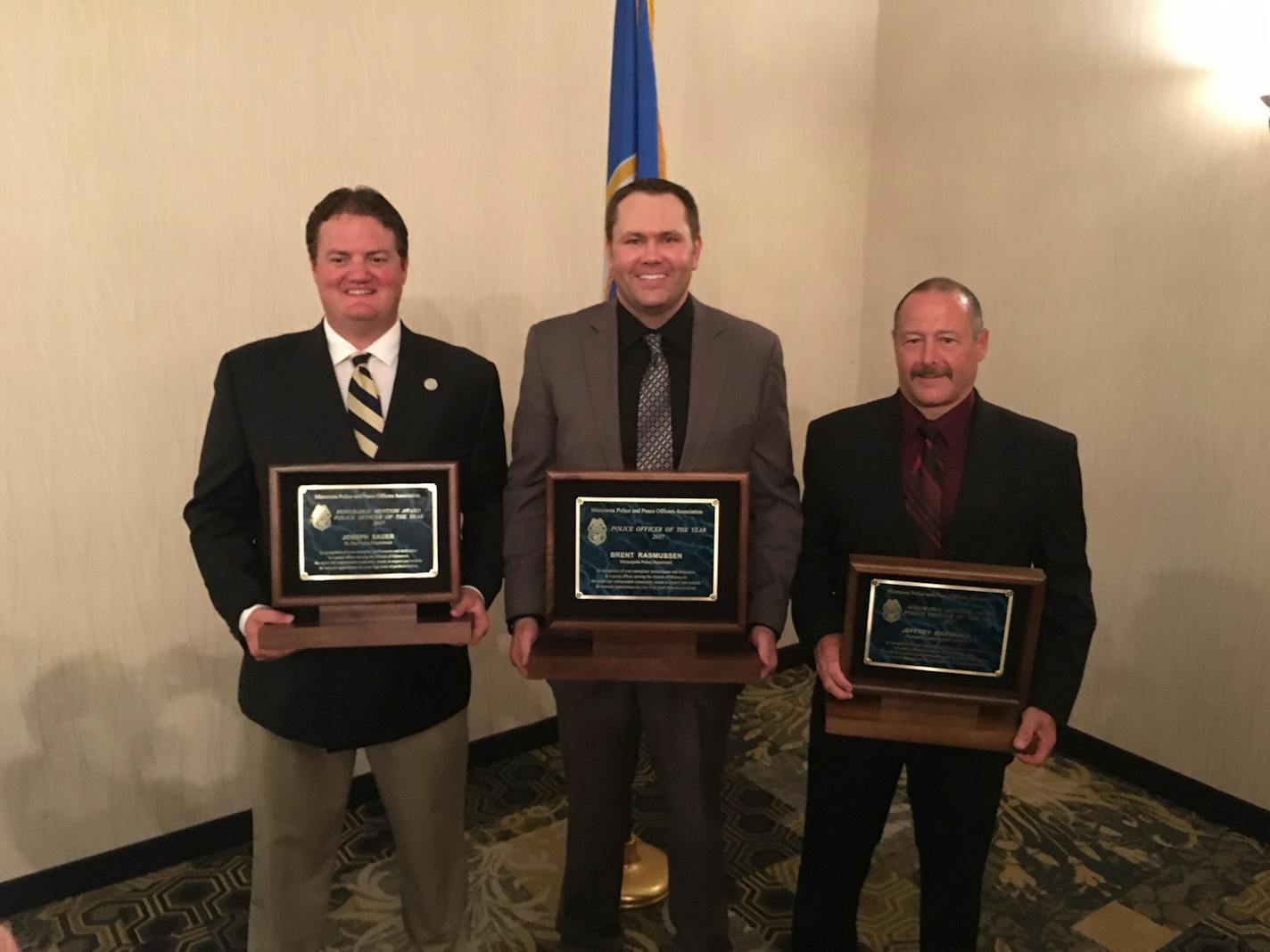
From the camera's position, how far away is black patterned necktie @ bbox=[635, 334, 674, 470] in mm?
2094

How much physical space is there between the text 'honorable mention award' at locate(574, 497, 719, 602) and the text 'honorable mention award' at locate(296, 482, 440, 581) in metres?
0.31

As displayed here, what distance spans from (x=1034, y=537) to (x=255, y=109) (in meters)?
2.44

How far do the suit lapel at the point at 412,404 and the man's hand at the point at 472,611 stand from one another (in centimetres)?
33

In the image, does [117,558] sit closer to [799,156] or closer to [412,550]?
[412,550]

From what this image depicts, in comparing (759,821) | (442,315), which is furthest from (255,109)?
(759,821)

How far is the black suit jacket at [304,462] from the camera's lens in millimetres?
1967

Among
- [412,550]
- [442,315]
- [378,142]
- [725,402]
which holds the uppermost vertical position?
[378,142]

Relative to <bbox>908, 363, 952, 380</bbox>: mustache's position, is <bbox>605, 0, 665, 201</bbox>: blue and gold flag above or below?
above

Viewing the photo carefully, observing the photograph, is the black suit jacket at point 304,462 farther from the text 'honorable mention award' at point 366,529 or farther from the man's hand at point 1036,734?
the man's hand at point 1036,734

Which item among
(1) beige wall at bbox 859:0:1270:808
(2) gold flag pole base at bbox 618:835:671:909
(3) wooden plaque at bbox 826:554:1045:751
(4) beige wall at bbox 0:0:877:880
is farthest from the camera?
(1) beige wall at bbox 859:0:1270:808

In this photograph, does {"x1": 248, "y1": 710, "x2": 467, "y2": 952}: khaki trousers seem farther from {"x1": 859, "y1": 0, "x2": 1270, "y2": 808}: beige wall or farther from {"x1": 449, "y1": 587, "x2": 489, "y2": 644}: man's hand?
{"x1": 859, "y1": 0, "x2": 1270, "y2": 808}: beige wall

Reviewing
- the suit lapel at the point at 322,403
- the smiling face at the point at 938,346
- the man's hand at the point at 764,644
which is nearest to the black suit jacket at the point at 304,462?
the suit lapel at the point at 322,403

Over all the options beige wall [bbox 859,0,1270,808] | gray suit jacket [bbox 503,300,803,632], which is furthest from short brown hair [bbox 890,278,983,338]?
Result: beige wall [bbox 859,0,1270,808]

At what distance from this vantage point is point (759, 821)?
10.2ft
